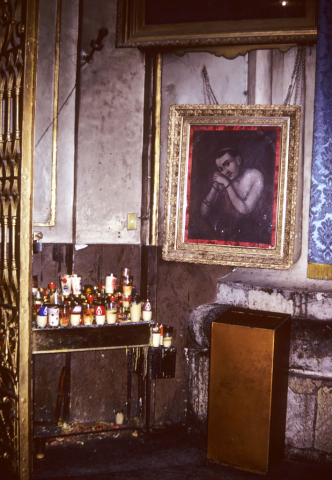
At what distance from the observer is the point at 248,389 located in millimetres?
2906

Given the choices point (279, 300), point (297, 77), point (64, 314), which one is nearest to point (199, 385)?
point (279, 300)

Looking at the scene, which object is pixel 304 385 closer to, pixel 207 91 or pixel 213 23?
pixel 207 91

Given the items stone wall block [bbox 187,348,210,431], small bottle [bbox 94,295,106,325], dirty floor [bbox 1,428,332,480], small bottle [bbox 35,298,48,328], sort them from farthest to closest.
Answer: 1. stone wall block [bbox 187,348,210,431]
2. small bottle [bbox 94,295,106,325]
3. small bottle [bbox 35,298,48,328]
4. dirty floor [bbox 1,428,332,480]

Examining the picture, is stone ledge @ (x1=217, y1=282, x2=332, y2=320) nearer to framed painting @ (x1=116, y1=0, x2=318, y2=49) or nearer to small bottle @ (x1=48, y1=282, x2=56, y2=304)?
small bottle @ (x1=48, y1=282, x2=56, y2=304)

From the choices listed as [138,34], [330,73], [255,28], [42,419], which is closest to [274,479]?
[42,419]

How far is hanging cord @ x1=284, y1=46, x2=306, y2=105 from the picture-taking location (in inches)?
132

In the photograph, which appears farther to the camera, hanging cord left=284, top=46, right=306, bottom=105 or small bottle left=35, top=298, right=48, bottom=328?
hanging cord left=284, top=46, right=306, bottom=105

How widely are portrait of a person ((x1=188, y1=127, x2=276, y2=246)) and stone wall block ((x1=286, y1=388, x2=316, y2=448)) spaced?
46.7 inches

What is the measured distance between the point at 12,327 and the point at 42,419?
1.20m

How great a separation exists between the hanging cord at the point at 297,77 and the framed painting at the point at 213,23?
0.10 metres

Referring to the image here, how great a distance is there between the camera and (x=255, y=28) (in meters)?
3.27

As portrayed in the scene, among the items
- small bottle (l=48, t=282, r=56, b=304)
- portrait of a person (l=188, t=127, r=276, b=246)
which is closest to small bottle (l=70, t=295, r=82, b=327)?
small bottle (l=48, t=282, r=56, b=304)

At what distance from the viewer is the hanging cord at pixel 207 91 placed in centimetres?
353

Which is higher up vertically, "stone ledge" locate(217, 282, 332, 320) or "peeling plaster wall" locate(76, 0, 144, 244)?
"peeling plaster wall" locate(76, 0, 144, 244)
